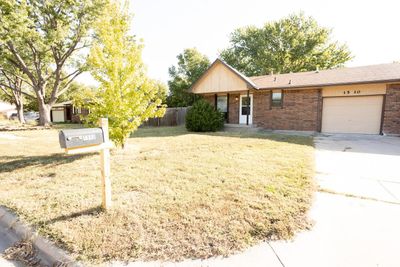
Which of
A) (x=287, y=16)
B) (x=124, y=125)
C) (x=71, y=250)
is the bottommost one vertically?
(x=71, y=250)

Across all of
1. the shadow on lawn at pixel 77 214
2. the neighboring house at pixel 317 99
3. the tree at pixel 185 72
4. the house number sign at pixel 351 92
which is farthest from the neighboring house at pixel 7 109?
the house number sign at pixel 351 92

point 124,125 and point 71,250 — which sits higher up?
point 124,125

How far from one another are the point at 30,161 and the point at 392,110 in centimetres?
1548

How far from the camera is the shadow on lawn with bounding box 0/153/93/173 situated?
19.0 ft

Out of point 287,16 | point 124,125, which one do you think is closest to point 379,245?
point 124,125

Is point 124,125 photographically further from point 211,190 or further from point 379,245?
point 379,245

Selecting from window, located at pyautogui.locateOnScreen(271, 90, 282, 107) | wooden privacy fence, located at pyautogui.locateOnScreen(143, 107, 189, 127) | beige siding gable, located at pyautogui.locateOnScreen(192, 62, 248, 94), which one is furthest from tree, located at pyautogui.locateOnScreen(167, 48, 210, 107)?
window, located at pyautogui.locateOnScreen(271, 90, 282, 107)

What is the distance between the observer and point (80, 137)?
9.08 feet

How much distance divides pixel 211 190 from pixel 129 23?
5.81 metres

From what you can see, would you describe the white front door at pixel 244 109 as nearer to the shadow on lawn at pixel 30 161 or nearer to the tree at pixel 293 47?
the shadow on lawn at pixel 30 161

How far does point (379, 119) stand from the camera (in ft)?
36.9

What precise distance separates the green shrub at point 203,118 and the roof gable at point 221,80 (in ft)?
5.56

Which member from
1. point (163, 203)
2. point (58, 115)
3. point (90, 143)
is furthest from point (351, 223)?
point (58, 115)

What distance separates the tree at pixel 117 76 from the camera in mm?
6152
